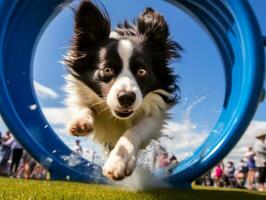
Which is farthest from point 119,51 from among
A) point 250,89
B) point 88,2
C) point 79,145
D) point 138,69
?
point 79,145

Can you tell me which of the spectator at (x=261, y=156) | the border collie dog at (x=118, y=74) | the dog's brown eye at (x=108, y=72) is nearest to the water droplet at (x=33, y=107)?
the border collie dog at (x=118, y=74)

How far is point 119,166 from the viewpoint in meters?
3.45

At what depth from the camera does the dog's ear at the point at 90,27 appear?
4797 mm

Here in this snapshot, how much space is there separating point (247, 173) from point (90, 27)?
7528 millimetres

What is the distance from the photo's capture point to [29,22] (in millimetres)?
5910

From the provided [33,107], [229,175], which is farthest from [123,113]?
[229,175]

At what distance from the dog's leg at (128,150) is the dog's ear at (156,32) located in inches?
31.5

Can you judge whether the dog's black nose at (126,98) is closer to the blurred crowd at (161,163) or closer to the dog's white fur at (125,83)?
the dog's white fur at (125,83)

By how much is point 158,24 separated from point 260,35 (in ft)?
3.47

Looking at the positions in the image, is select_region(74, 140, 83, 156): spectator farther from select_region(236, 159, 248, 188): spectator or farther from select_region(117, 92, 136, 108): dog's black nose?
select_region(236, 159, 248, 188): spectator

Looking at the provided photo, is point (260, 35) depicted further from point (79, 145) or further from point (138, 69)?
point (79, 145)

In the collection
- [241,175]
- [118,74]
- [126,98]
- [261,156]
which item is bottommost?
[241,175]

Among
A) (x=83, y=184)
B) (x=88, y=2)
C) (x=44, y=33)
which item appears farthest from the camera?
(x=44, y=33)

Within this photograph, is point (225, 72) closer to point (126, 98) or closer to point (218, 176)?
point (126, 98)
